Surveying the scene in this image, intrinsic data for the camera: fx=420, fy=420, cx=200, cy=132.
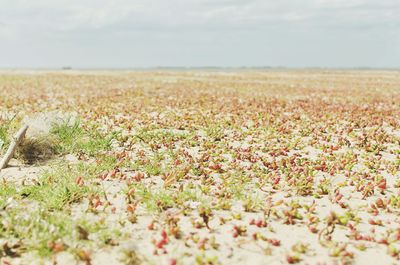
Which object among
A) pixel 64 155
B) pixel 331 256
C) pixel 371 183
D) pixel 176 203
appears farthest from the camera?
pixel 64 155

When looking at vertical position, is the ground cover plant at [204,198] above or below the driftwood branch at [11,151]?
below

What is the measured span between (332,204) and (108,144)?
6.12 m

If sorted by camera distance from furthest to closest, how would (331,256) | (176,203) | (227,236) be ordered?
(176,203), (227,236), (331,256)

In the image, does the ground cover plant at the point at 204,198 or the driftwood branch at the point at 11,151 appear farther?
the driftwood branch at the point at 11,151

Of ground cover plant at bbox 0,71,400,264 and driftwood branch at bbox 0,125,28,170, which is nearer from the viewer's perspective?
ground cover plant at bbox 0,71,400,264

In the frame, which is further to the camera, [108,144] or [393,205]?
[108,144]

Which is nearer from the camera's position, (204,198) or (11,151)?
(204,198)

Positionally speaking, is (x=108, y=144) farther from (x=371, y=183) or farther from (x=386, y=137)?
(x=386, y=137)

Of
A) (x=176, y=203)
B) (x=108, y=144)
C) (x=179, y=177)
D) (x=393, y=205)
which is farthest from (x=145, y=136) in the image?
(x=393, y=205)

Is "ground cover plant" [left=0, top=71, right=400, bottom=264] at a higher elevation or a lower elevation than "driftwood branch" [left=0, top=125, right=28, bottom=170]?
lower

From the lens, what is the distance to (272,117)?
1859 centimetres

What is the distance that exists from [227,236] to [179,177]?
290 centimetres

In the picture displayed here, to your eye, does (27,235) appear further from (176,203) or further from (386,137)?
(386,137)

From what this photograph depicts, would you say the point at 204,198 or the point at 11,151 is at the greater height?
the point at 11,151
